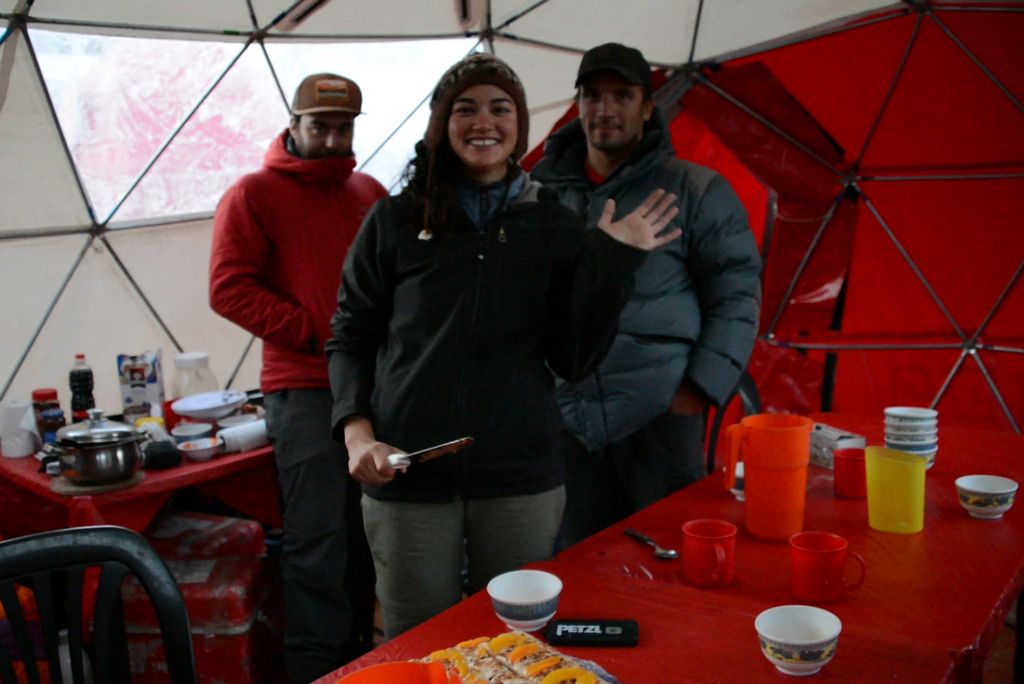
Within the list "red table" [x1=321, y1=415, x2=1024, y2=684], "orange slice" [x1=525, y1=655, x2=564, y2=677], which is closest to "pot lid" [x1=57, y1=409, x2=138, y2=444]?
"red table" [x1=321, y1=415, x2=1024, y2=684]

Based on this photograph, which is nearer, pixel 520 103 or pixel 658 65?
pixel 520 103

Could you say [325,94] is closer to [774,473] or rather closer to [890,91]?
[774,473]

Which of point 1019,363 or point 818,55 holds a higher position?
point 818,55

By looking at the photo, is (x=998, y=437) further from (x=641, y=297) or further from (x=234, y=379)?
(x=234, y=379)

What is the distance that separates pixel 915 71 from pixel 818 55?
456 mm

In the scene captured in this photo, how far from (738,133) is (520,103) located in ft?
9.92

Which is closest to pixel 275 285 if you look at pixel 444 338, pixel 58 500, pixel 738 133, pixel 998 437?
pixel 58 500

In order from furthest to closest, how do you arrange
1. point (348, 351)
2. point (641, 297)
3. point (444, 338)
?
point (641, 297) → point (348, 351) → point (444, 338)

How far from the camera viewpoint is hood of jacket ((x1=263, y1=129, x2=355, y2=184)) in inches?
118

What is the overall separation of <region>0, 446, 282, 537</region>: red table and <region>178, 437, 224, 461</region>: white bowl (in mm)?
26

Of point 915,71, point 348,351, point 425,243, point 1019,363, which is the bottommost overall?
point 1019,363

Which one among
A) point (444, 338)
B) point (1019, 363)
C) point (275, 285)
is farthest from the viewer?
point (1019, 363)

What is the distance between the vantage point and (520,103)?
1.93m

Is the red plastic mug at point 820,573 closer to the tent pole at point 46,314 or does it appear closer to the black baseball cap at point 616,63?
the black baseball cap at point 616,63
